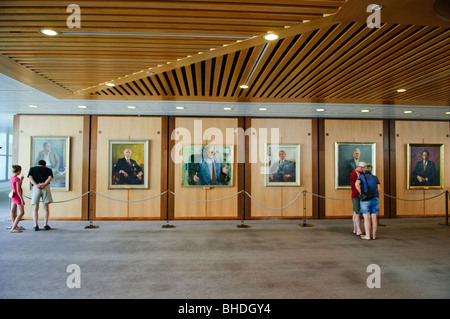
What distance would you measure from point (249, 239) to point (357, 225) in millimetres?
2926

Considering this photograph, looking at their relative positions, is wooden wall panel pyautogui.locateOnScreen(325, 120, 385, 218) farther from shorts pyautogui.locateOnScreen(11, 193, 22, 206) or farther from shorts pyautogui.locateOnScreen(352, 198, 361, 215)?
shorts pyautogui.locateOnScreen(11, 193, 22, 206)

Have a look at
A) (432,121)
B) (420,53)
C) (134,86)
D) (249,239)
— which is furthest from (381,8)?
(432,121)

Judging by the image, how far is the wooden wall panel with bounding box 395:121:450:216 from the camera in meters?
9.80

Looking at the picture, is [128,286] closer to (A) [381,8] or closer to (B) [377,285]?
(B) [377,285]

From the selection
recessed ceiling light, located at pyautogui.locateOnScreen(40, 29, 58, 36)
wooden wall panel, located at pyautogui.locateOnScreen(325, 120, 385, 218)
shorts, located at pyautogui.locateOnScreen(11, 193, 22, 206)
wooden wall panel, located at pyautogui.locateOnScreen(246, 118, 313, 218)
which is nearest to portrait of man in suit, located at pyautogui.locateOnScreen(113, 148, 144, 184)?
shorts, located at pyautogui.locateOnScreen(11, 193, 22, 206)

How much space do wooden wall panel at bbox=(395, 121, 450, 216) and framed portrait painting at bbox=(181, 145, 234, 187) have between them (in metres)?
6.17

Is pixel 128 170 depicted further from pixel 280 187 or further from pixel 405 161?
pixel 405 161

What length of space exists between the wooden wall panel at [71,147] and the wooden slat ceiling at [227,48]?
3171 millimetres

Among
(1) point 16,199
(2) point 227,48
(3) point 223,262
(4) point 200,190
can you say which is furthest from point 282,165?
(1) point 16,199

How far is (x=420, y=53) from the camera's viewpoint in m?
4.11

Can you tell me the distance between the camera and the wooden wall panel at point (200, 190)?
9.27 m

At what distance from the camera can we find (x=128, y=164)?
917 centimetres

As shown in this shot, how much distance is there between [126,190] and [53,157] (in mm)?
2617

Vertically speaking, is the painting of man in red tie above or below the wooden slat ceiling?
below
